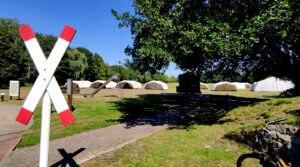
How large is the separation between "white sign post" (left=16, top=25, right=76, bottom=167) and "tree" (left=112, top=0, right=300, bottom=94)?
4.45m

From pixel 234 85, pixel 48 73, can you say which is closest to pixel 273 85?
pixel 234 85

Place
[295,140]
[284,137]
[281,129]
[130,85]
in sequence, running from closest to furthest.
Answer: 1. [295,140]
2. [284,137]
3. [281,129]
4. [130,85]

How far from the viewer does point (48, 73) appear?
201cm

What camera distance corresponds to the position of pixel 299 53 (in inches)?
382

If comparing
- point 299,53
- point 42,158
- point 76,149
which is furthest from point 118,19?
point 299,53

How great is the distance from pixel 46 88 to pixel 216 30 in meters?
5.63

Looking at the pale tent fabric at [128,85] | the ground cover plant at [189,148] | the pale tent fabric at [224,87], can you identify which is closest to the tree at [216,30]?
the ground cover plant at [189,148]

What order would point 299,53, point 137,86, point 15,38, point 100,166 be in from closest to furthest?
point 100,166 < point 299,53 < point 15,38 < point 137,86

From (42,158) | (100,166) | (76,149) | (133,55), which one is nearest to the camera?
(42,158)

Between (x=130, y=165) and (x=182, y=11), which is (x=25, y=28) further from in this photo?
(x=182, y=11)

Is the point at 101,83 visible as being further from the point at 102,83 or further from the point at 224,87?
the point at 224,87

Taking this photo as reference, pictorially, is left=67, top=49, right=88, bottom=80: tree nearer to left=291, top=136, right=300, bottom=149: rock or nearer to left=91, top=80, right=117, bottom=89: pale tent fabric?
left=91, top=80, right=117, bottom=89: pale tent fabric

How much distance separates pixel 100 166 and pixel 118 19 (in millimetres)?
8407

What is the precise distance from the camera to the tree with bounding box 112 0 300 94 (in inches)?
210
